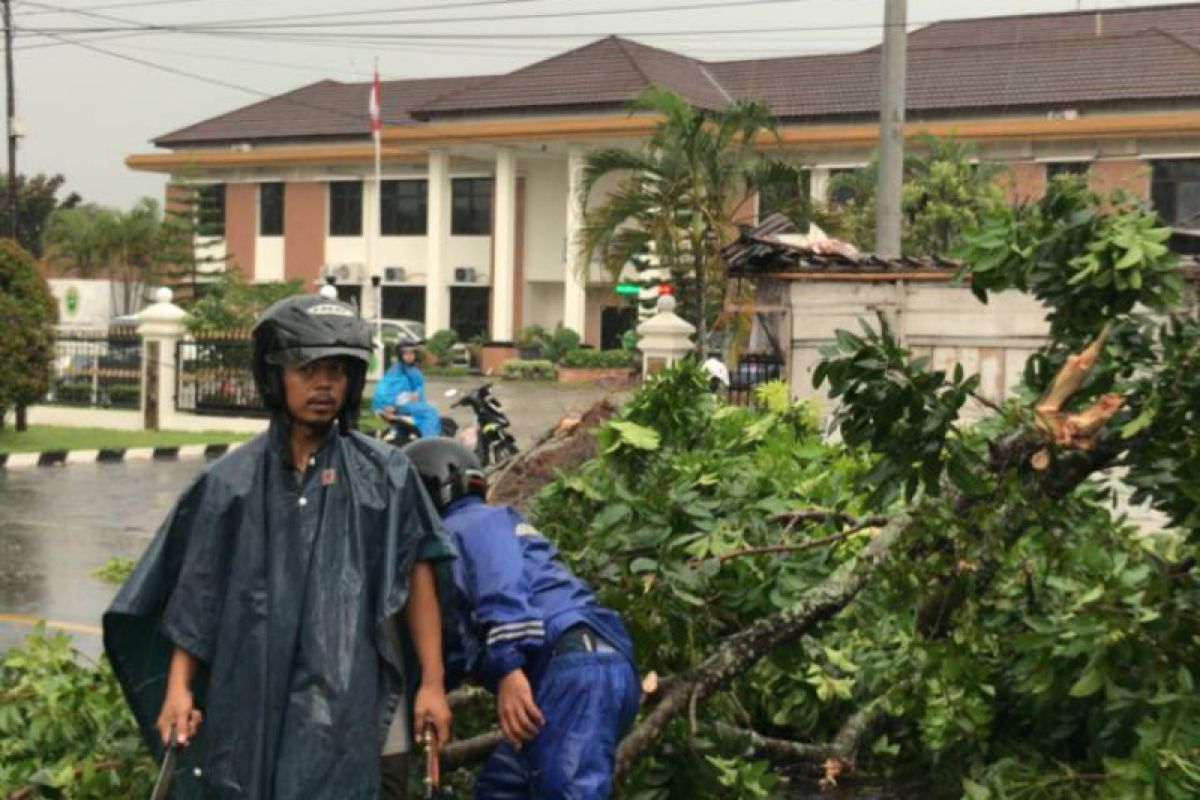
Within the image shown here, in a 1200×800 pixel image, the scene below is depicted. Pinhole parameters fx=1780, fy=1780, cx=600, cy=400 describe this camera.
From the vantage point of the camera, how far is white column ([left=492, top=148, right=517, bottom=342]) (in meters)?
45.3

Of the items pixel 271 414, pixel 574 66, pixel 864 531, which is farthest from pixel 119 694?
pixel 574 66

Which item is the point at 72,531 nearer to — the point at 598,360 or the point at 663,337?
the point at 663,337

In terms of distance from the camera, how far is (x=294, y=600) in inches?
149

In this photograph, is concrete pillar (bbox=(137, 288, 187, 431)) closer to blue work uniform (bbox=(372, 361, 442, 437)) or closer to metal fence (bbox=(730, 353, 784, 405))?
blue work uniform (bbox=(372, 361, 442, 437))

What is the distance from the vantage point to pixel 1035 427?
455 cm

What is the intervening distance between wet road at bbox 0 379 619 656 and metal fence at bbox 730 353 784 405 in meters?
1.36

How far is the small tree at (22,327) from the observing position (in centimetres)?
2155

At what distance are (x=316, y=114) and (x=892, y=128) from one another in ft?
129

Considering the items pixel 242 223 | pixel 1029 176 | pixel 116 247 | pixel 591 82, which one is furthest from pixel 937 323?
pixel 116 247

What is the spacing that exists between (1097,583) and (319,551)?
1960 mm

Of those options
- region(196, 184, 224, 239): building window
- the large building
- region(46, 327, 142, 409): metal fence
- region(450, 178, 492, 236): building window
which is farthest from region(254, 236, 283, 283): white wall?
region(46, 327, 142, 409): metal fence

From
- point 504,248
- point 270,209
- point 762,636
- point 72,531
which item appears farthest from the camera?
point 270,209

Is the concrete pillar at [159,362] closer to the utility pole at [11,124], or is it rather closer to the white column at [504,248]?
the utility pole at [11,124]

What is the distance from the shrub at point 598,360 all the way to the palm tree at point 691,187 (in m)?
16.9
